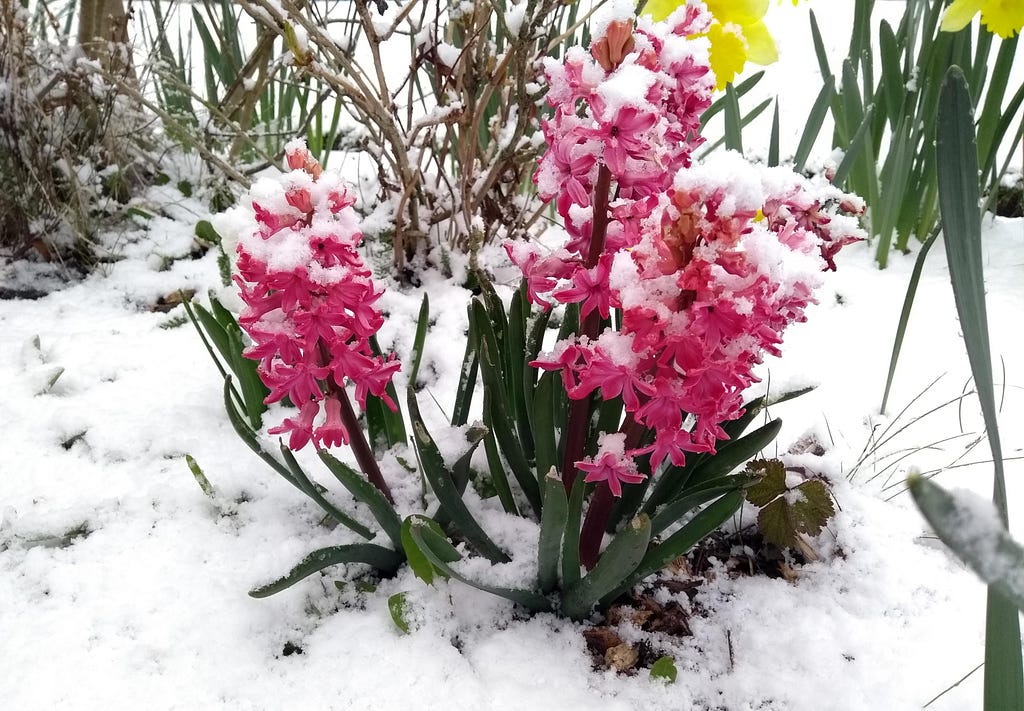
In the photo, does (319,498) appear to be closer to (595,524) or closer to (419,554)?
(419,554)

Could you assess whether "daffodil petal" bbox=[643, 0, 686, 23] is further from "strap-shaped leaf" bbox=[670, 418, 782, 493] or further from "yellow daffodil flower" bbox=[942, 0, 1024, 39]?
"strap-shaped leaf" bbox=[670, 418, 782, 493]

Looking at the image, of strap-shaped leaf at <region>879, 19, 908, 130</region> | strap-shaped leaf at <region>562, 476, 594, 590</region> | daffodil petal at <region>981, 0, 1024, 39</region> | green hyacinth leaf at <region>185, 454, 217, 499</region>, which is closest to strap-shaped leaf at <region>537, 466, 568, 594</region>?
strap-shaped leaf at <region>562, 476, 594, 590</region>

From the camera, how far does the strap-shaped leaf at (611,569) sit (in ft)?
2.59

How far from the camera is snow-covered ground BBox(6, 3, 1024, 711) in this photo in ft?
3.09

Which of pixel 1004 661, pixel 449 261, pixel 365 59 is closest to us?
pixel 1004 661

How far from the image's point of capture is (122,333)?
1803 mm

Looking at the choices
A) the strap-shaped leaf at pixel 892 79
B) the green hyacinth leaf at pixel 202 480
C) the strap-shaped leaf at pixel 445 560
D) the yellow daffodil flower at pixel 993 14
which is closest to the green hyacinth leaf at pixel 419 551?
the strap-shaped leaf at pixel 445 560

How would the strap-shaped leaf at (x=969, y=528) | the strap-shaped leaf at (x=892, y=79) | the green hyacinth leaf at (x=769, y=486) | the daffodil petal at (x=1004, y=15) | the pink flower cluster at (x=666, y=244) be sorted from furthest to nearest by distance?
the strap-shaped leaf at (x=892, y=79)
the daffodil petal at (x=1004, y=15)
the green hyacinth leaf at (x=769, y=486)
the pink flower cluster at (x=666, y=244)
the strap-shaped leaf at (x=969, y=528)

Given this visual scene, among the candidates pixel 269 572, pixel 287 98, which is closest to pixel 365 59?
pixel 287 98

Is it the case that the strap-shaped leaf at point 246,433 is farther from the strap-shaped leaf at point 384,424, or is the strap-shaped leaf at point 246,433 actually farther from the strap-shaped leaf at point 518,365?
the strap-shaped leaf at point 518,365

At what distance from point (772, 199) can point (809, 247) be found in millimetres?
71

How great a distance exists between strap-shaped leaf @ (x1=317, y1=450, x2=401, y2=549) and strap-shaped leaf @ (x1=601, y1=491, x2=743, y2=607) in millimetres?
356

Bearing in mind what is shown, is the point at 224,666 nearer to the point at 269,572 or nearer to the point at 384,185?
the point at 269,572

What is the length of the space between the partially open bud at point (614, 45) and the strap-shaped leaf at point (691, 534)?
52 cm
